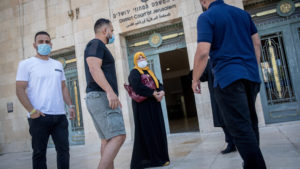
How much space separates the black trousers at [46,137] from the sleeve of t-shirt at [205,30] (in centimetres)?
178

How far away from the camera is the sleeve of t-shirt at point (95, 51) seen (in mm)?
2127

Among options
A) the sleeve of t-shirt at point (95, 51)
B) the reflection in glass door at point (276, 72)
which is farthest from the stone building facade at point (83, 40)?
the sleeve of t-shirt at point (95, 51)

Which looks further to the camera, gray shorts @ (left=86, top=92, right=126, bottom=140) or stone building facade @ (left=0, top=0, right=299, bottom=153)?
stone building facade @ (left=0, top=0, right=299, bottom=153)

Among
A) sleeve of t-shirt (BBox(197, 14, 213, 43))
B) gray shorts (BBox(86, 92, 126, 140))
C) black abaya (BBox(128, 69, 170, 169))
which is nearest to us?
sleeve of t-shirt (BBox(197, 14, 213, 43))

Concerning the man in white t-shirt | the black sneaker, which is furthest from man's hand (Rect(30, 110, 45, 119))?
the black sneaker

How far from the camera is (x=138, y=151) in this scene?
3268 millimetres

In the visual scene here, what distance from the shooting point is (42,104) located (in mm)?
2480

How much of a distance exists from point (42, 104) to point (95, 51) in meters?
0.91

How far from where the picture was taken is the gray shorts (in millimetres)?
2068

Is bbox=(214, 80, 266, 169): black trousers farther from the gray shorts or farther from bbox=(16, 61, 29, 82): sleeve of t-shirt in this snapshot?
bbox=(16, 61, 29, 82): sleeve of t-shirt

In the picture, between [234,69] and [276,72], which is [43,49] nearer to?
[234,69]

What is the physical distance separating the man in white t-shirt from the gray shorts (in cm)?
63

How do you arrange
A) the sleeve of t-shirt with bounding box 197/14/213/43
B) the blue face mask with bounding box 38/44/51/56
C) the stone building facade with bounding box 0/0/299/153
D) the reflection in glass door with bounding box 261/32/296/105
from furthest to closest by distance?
the stone building facade with bounding box 0/0/299/153, the reflection in glass door with bounding box 261/32/296/105, the blue face mask with bounding box 38/44/51/56, the sleeve of t-shirt with bounding box 197/14/213/43

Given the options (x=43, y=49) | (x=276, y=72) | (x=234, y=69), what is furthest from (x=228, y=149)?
(x=276, y=72)
